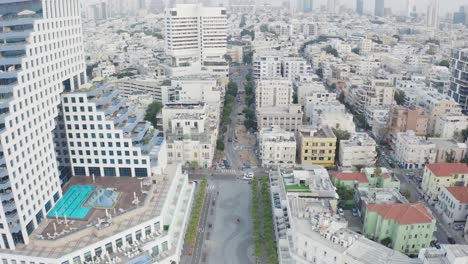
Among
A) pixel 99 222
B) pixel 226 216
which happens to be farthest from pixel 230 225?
pixel 99 222

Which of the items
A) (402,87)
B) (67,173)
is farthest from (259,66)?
(67,173)

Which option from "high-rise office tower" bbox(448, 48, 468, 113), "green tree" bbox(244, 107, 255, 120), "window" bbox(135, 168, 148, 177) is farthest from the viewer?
"high-rise office tower" bbox(448, 48, 468, 113)

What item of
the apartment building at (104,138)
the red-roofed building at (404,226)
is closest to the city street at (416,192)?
the red-roofed building at (404,226)

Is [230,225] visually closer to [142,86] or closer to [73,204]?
[73,204]

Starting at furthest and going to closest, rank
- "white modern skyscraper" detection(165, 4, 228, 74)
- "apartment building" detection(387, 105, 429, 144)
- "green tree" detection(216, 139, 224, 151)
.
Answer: "white modern skyscraper" detection(165, 4, 228, 74) < "apartment building" detection(387, 105, 429, 144) < "green tree" detection(216, 139, 224, 151)

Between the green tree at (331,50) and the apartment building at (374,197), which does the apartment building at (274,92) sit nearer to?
the apartment building at (374,197)

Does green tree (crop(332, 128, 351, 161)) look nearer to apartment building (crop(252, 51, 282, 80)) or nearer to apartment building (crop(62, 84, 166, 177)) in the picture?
apartment building (crop(62, 84, 166, 177))

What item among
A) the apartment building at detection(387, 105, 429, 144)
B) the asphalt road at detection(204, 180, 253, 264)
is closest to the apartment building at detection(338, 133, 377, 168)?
the apartment building at detection(387, 105, 429, 144)
